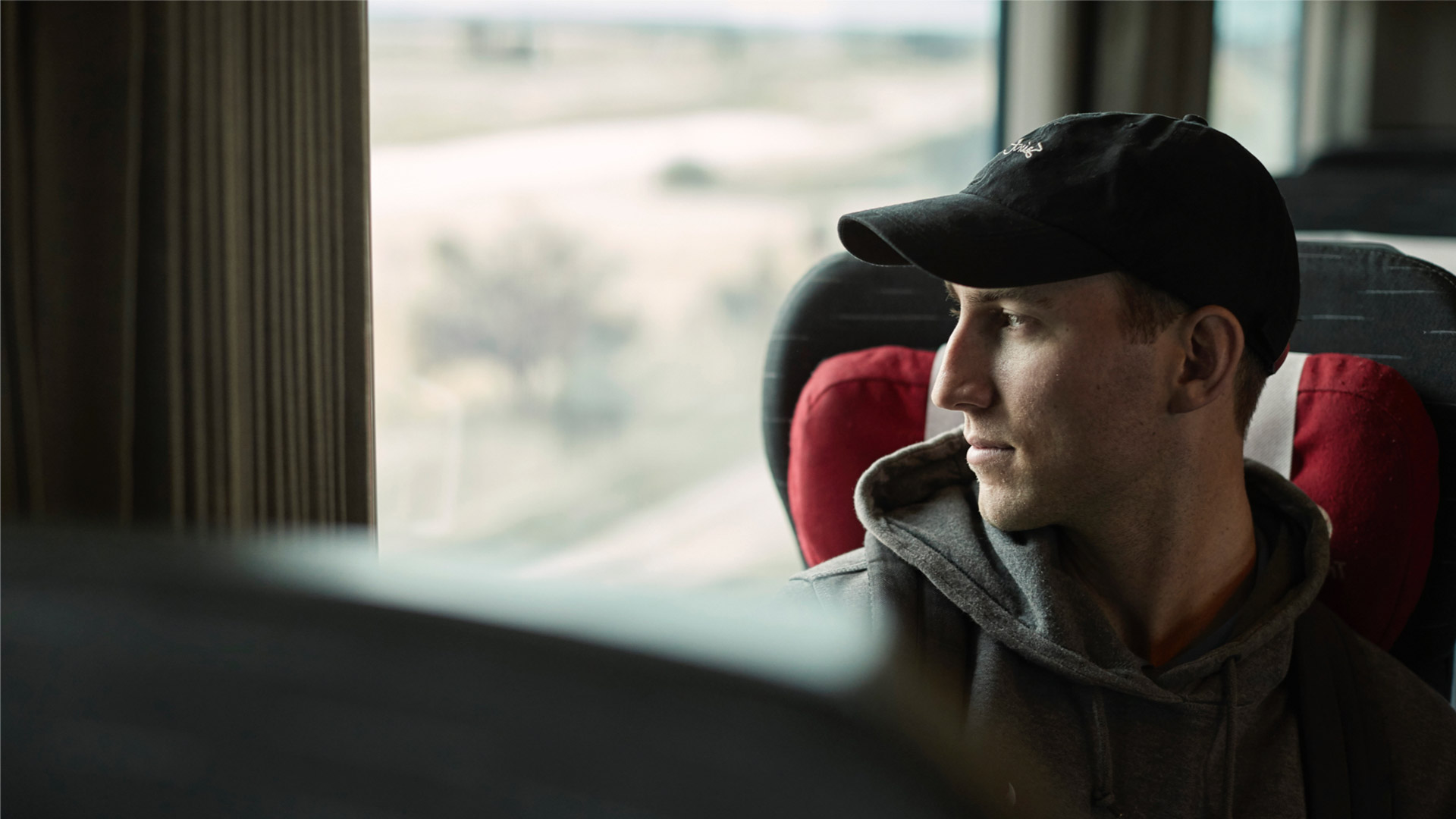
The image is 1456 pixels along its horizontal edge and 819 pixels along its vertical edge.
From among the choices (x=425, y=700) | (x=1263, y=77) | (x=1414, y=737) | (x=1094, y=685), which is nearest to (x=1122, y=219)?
(x=1094, y=685)

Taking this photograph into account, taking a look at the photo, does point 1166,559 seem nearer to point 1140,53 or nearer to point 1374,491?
point 1374,491

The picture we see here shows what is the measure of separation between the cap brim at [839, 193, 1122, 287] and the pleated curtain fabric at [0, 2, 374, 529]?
681mm

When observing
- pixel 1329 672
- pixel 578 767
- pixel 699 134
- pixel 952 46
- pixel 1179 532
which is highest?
pixel 952 46

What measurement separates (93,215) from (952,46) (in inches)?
92.6

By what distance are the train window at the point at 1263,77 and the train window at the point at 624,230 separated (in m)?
1.76

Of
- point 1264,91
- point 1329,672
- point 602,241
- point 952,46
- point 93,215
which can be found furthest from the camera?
point 1264,91

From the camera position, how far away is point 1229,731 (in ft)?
3.13

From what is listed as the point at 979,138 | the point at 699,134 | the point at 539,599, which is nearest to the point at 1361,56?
the point at 979,138

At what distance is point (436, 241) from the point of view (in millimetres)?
2363

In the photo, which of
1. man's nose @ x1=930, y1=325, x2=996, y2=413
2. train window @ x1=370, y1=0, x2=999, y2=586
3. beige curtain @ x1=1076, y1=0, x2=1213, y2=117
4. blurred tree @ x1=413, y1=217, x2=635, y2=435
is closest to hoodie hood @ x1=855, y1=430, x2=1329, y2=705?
man's nose @ x1=930, y1=325, x2=996, y2=413

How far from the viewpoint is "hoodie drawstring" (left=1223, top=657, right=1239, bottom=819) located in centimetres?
93

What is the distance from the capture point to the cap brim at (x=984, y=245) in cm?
90

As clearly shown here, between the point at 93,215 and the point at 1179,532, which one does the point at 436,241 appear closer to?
the point at 93,215

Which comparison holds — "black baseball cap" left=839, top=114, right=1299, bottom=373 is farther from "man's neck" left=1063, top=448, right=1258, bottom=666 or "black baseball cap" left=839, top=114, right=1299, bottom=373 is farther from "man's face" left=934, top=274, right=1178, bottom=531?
"man's neck" left=1063, top=448, right=1258, bottom=666
